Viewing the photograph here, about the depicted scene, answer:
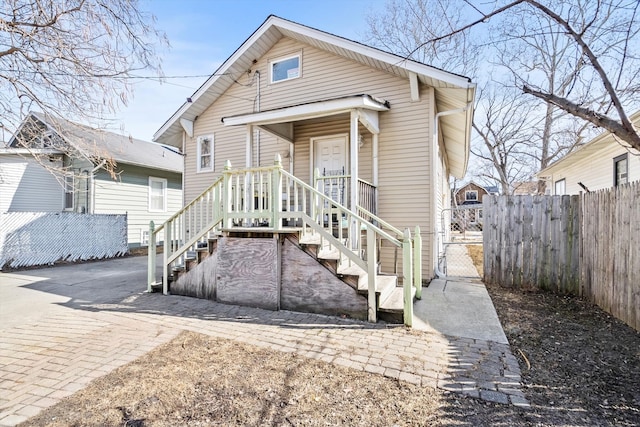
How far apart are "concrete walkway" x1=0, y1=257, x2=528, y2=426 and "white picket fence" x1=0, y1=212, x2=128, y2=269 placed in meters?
4.28

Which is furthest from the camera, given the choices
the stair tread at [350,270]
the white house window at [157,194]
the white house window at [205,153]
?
the white house window at [157,194]

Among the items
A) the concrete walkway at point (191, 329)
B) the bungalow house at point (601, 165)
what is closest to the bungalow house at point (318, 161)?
the concrete walkway at point (191, 329)

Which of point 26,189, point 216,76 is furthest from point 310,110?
point 26,189

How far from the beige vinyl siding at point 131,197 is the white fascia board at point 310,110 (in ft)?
27.9

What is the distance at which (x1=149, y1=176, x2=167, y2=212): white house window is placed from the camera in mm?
14620

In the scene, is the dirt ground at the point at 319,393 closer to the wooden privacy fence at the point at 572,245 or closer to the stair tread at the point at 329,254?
the wooden privacy fence at the point at 572,245

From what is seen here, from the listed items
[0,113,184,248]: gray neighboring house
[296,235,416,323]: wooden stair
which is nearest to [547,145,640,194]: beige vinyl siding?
[296,235,416,323]: wooden stair

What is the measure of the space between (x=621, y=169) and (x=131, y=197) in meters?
17.0

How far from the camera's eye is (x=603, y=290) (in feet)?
16.2

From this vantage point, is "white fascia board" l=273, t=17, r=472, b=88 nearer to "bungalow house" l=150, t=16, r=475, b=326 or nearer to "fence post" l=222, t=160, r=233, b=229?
"bungalow house" l=150, t=16, r=475, b=326

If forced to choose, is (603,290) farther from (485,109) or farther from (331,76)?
(485,109)

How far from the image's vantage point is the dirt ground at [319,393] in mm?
2391

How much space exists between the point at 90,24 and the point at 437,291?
712 cm

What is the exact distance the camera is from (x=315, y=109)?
20.9 ft
